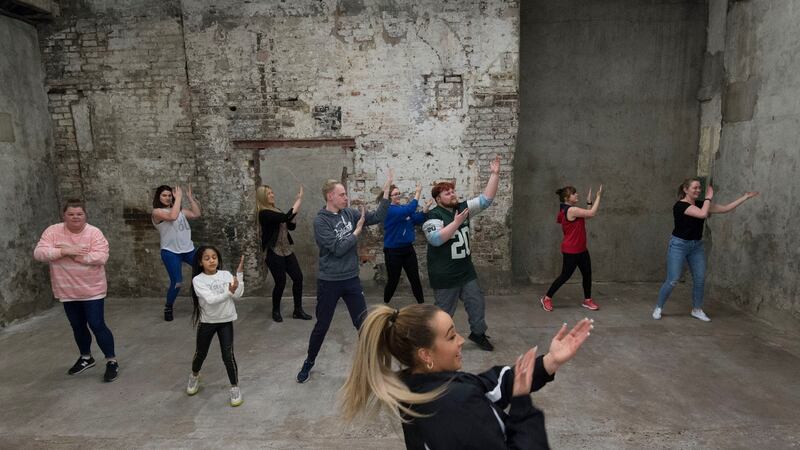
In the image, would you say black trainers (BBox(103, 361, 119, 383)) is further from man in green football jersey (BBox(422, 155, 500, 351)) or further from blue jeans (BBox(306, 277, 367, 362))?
man in green football jersey (BBox(422, 155, 500, 351))

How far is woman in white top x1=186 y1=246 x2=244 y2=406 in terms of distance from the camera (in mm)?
3758

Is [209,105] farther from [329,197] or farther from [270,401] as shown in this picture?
[270,401]

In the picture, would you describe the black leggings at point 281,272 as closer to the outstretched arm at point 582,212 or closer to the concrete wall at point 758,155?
the outstretched arm at point 582,212

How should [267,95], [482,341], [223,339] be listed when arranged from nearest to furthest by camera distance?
[223,339] < [482,341] < [267,95]

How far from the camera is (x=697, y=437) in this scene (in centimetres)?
333

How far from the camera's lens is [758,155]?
5.61 metres

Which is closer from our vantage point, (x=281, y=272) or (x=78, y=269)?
(x=78, y=269)

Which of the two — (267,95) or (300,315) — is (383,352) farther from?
(267,95)

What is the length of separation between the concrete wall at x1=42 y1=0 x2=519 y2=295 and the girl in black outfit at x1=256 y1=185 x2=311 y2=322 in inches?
38.3

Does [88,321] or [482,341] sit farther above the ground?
[88,321]

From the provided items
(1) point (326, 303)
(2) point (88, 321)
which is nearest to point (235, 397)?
(1) point (326, 303)

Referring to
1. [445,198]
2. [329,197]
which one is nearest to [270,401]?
[329,197]

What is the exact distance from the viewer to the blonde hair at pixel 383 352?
1774 mm

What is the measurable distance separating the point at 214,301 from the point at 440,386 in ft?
8.49
